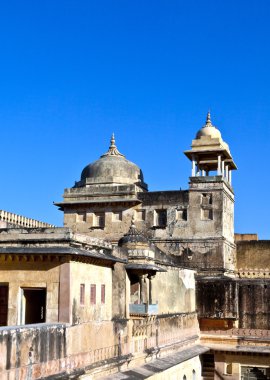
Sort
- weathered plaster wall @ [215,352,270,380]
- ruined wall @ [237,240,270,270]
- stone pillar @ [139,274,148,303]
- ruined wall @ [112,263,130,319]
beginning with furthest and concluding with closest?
ruined wall @ [237,240,270,270]
weathered plaster wall @ [215,352,270,380]
stone pillar @ [139,274,148,303]
ruined wall @ [112,263,130,319]

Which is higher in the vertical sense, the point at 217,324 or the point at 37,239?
the point at 37,239

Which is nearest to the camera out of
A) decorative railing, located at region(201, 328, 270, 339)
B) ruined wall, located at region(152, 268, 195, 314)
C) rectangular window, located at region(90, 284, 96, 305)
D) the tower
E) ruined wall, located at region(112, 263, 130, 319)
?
rectangular window, located at region(90, 284, 96, 305)

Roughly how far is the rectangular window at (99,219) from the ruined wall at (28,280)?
13948 mm

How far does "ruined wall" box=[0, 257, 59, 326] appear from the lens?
44.1 ft

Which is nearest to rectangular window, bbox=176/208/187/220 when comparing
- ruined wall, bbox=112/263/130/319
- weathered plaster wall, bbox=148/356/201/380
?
weathered plaster wall, bbox=148/356/201/380

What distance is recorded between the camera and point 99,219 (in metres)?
27.9

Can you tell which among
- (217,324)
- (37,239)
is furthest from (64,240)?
(217,324)

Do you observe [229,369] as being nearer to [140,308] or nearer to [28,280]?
[140,308]

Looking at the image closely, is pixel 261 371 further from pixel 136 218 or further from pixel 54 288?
pixel 54 288

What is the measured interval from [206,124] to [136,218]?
5088 millimetres

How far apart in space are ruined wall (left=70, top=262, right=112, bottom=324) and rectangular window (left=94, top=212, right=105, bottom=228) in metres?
12.0

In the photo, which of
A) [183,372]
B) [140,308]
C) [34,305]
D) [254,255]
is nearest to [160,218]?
[254,255]

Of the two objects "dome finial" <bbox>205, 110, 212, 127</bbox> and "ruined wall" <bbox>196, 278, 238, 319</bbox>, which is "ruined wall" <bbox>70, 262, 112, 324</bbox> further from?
"dome finial" <bbox>205, 110, 212, 127</bbox>

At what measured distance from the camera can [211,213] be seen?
2662 cm
